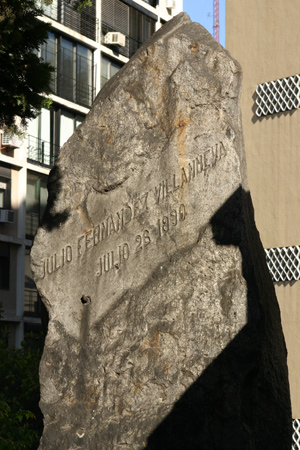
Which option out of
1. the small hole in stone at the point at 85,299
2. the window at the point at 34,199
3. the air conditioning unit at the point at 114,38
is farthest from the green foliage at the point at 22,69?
the air conditioning unit at the point at 114,38

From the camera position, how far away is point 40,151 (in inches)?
1180

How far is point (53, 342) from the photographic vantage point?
8.50 meters

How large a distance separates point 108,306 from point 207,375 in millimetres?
1120

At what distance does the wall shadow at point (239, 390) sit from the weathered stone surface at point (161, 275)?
0.01 m

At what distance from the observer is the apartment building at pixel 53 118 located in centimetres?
2844

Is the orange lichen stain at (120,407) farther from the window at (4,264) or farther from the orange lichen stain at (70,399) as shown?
the window at (4,264)

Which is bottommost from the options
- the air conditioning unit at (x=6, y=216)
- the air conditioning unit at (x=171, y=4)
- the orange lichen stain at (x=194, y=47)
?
the orange lichen stain at (x=194, y=47)

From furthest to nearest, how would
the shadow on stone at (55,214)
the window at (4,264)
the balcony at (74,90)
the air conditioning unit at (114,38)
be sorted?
the air conditioning unit at (114,38)
the balcony at (74,90)
the window at (4,264)
the shadow on stone at (55,214)

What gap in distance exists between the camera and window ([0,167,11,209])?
28469 millimetres

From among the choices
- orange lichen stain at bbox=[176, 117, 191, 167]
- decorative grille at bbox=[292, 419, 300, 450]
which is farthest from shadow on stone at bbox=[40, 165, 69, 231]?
decorative grille at bbox=[292, 419, 300, 450]

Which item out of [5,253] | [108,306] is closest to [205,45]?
[108,306]

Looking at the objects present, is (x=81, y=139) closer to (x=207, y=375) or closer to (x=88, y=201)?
(x=88, y=201)

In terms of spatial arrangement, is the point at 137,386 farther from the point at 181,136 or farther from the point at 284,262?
the point at 284,262

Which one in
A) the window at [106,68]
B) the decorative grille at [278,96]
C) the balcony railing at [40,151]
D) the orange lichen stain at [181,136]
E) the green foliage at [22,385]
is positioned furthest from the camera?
the window at [106,68]
